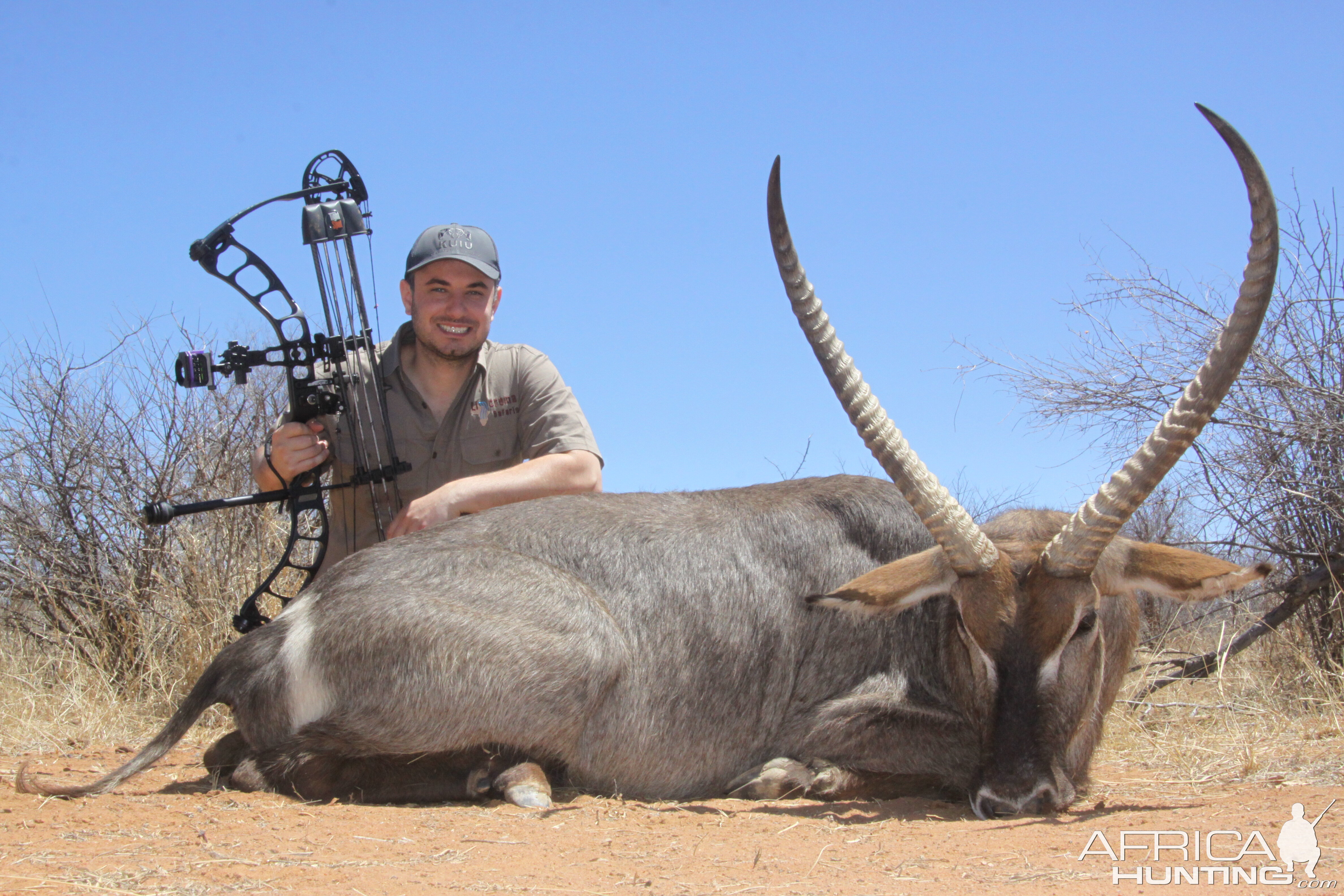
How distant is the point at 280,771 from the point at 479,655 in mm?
887

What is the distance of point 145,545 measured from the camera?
8.40 m

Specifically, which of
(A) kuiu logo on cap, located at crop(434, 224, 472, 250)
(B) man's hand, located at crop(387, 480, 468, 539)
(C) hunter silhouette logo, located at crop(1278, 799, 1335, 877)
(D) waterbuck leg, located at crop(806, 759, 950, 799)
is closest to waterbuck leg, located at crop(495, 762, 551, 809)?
(D) waterbuck leg, located at crop(806, 759, 950, 799)

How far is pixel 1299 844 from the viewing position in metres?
3.47

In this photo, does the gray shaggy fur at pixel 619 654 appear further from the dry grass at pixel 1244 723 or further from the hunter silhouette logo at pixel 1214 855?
the dry grass at pixel 1244 723

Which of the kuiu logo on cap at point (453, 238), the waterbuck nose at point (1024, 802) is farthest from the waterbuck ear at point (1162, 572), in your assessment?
the kuiu logo on cap at point (453, 238)

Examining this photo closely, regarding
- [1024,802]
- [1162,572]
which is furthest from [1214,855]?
[1162,572]

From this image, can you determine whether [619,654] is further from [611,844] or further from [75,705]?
[75,705]

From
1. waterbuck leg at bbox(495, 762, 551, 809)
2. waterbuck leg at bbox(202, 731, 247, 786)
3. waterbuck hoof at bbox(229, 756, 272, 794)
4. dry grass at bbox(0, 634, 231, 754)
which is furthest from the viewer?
dry grass at bbox(0, 634, 231, 754)

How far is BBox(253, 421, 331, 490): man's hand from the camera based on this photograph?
19.8 feet

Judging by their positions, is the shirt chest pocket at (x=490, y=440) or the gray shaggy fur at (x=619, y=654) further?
the shirt chest pocket at (x=490, y=440)

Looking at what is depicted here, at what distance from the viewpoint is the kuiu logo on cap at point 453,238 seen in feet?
23.1

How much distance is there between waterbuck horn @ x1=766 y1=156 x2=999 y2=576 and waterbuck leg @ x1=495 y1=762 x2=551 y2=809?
177cm

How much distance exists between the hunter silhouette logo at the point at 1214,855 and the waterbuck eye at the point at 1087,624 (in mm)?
744

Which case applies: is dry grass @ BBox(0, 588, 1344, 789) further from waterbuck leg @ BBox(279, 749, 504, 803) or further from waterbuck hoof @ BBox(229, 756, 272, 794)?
waterbuck leg @ BBox(279, 749, 504, 803)
